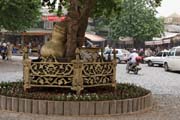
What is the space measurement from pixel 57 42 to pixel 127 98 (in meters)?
2.40

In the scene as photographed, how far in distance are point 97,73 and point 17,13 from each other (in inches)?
843

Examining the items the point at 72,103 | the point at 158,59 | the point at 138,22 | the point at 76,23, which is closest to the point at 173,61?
the point at 158,59

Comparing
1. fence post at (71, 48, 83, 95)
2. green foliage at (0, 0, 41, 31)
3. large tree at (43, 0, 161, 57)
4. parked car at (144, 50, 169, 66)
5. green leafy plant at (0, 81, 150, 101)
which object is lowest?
parked car at (144, 50, 169, 66)

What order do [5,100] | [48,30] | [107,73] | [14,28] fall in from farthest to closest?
[48,30] → [14,28] → [107,73] → [5,100]

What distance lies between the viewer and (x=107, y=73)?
10.7 m

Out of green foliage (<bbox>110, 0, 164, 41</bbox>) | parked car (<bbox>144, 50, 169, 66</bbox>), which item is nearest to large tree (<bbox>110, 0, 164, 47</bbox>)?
green foliage (<bbox>110, 0, 164, 41</bbox>)

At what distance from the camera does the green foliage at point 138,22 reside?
171 ft

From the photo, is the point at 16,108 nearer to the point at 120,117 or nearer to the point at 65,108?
the point at 65,108

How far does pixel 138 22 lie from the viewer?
52.5m

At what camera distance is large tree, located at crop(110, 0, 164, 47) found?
52188 millimetres

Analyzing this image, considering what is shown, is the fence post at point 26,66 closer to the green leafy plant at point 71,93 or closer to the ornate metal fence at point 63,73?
the ornate metal fence at point 63,73

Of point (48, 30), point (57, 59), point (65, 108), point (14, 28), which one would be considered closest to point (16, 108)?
point (65, 108)

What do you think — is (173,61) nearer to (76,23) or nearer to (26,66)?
(76,23)

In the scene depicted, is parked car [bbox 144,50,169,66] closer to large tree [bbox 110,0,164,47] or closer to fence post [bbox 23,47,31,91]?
large tree [bbox 110,0,164,47]
